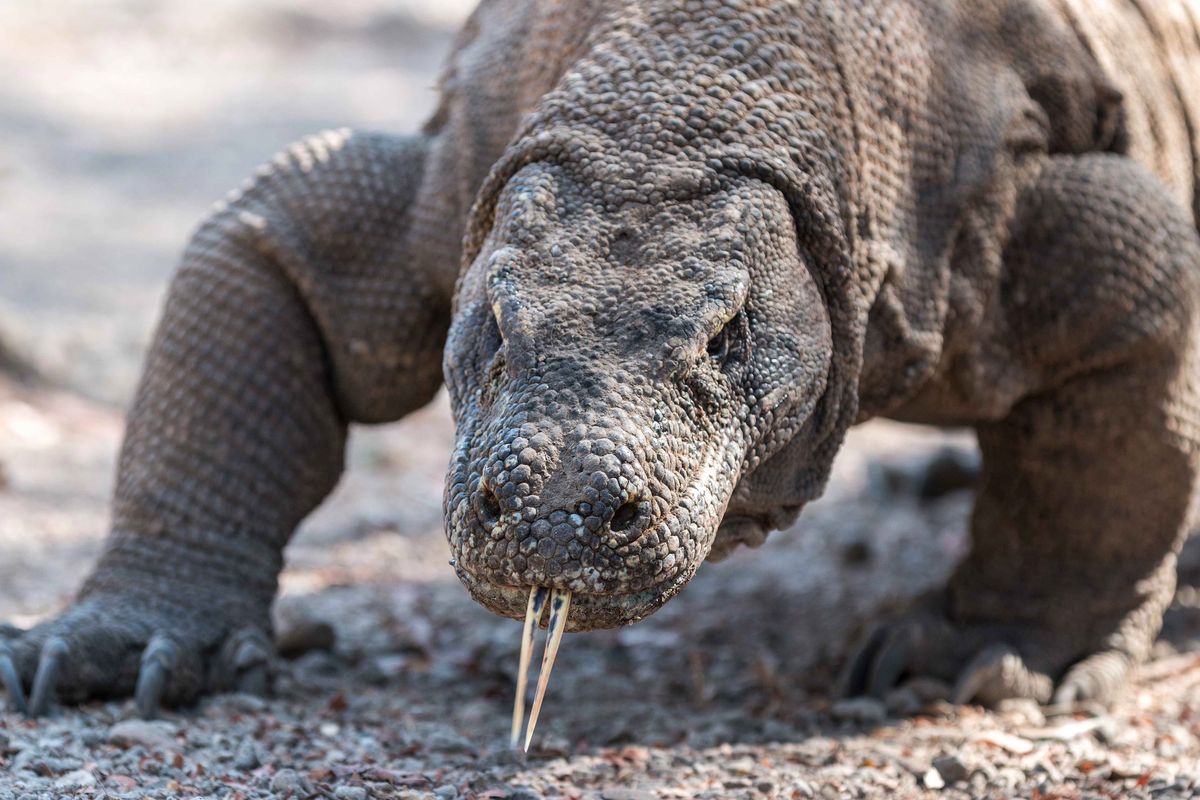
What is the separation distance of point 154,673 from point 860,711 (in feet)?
6.03

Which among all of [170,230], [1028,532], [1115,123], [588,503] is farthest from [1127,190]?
[170,230]

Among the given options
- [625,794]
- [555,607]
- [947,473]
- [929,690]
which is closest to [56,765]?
[625,794]

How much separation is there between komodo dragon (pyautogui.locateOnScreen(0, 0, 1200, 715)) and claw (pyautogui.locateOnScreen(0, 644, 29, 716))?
11 millimetres

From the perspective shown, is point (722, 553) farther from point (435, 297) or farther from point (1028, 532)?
point (1028, 532)

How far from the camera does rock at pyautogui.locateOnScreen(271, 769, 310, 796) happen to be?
126 inches

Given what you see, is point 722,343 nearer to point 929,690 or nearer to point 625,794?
point 625,794

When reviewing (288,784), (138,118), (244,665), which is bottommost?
(288,784)

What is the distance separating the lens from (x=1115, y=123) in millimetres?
4199

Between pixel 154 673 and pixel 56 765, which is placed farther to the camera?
pixel 154 673

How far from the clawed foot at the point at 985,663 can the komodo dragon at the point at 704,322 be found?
0.4 inches

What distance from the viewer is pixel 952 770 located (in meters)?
3.65

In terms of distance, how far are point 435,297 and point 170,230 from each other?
23.2 feet

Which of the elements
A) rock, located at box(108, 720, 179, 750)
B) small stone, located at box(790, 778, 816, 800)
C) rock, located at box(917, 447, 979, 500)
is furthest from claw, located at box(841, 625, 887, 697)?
rock, located at box(917, 447, 979, 500)

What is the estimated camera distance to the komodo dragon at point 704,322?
2.72 m
